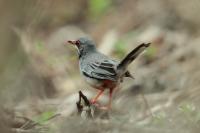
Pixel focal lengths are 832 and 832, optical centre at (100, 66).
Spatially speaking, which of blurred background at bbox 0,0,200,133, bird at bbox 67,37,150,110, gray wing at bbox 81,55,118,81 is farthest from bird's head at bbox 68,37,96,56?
blurred background at bbox 0,0,200,133

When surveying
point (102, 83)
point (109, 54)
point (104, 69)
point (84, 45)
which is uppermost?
point (109, 54)

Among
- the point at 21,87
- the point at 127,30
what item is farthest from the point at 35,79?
the point at 127,30

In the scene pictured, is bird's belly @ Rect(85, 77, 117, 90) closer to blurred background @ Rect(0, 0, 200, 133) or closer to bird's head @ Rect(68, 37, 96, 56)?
blurred background @ Rect(0, 0, 200, 133)

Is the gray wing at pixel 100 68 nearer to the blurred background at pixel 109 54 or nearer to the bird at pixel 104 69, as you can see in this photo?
the bird at pixel 104 69

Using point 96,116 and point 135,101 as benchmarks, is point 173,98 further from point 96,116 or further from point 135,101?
point 96,116

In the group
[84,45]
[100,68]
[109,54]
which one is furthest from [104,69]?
[109,54]

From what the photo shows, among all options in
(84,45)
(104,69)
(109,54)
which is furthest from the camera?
(109,54)

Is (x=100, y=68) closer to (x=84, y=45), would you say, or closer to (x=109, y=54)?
(x=84, y=45)
